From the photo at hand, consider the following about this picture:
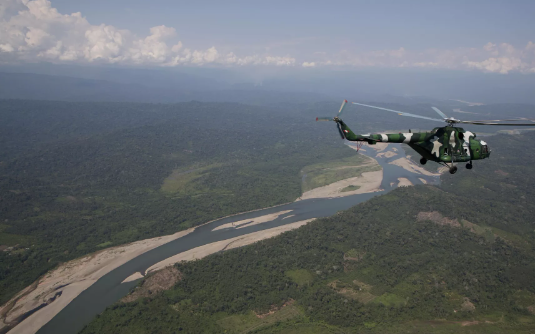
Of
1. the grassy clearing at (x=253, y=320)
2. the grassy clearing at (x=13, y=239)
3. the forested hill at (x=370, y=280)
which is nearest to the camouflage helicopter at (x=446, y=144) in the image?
the forested hill at (x=370, y=280)

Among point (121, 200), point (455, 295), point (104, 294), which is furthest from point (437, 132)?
point (121, 200)

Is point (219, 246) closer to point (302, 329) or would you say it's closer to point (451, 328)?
point (302, 329)

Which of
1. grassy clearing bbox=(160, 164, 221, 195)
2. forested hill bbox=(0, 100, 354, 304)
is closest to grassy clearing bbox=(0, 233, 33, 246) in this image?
forested hill bbox=(0, 100, 354, 304)

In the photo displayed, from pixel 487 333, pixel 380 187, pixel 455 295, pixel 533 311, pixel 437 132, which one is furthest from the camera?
pixel 380 187

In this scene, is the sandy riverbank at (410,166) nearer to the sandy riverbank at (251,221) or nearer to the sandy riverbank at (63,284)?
the sandy riverbank at (251,221)

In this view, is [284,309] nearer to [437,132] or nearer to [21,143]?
[437,132]

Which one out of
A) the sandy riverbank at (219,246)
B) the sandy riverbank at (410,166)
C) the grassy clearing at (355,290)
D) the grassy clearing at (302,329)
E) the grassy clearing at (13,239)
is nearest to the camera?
the grassy clearing at (302,329)

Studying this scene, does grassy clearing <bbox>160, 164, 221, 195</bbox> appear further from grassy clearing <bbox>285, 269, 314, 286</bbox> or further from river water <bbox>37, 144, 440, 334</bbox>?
grassy clearing <bbox>285, 269, 314, 286</bbox>
